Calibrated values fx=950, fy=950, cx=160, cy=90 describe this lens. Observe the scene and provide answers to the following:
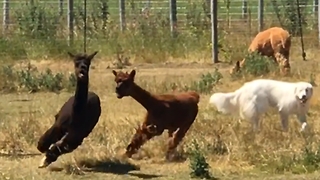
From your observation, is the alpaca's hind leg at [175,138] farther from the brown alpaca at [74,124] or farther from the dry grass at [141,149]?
the brown alpaca at [74,124]

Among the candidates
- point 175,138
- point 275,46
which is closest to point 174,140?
point 175,138

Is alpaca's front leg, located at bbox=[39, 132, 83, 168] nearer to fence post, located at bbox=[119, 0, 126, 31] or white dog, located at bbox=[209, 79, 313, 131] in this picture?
white dog, located at bbox=[209, 79, 313, 131]

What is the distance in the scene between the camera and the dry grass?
9531 mm

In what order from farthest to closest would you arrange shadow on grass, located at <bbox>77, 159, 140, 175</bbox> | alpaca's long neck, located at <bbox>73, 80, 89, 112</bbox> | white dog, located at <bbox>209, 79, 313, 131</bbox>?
white dog, located at <bbox>209, 79, 313, 131</bbox> < alpaca's long neck, located at <bbox>73, 80, 89, 112</bbox> < shadow on grass, located at <bbox>77, 159, 140, 175</bbox>

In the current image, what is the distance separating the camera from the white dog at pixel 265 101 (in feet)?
38.3

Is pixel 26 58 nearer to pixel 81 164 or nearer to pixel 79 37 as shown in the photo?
pixel 79 37

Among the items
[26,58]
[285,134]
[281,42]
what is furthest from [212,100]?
[26,58]

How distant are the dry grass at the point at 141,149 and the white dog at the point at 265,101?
166 mm

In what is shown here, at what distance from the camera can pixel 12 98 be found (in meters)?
15.4

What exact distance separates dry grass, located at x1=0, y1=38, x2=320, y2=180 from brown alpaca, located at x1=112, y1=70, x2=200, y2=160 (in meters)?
0.16

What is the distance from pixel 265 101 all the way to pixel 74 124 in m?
3.05

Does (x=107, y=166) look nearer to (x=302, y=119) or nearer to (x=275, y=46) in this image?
(x=302, y=119)

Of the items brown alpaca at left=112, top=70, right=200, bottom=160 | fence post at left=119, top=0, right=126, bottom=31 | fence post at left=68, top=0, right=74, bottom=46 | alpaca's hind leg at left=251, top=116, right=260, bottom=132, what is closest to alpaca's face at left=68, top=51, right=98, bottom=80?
Answer: brown alpaca at left=112, top=70, right=200, bottom=160

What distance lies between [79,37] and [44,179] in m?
12.8
